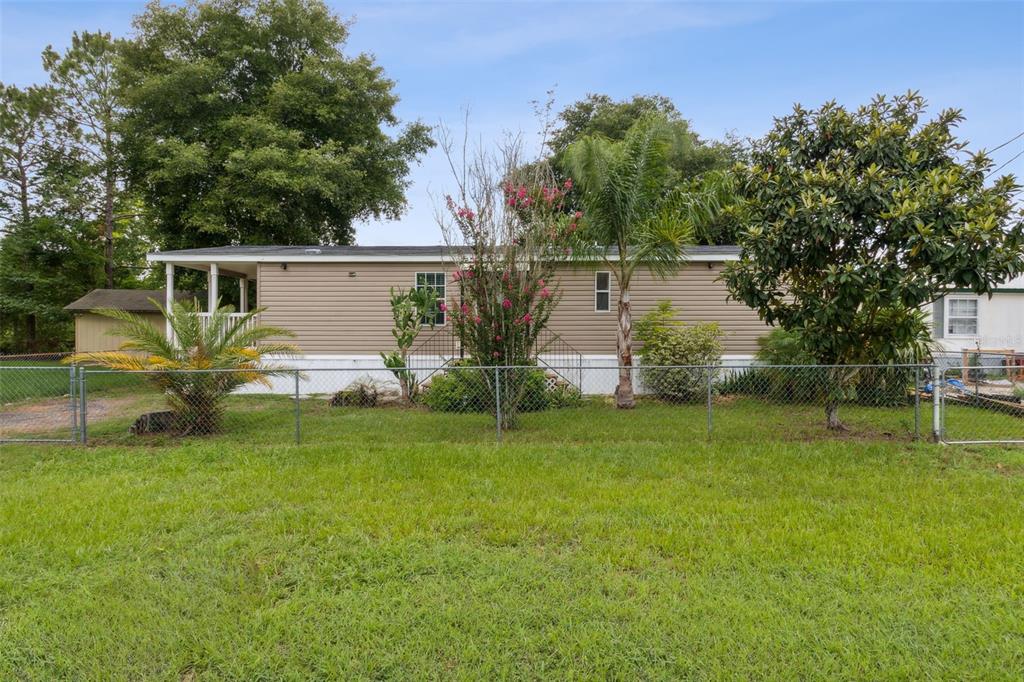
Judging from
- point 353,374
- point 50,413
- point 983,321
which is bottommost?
point 50,413

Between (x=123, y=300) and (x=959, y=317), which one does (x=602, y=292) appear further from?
(x=123, y=300)

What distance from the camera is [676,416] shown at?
8.05 m

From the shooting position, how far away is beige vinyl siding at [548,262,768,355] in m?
11.6

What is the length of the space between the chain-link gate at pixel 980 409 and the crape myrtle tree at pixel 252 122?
53.1ft

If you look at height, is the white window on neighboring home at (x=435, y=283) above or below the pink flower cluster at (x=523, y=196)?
below

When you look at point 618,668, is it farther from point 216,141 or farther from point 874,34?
point 216,141

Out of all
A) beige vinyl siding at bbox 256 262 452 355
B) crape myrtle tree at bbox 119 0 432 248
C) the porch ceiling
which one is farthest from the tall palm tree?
crape myrtle tree at bbox 119 0 432 248

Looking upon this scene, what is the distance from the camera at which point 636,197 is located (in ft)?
29.7

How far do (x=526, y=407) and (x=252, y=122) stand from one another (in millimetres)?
14234

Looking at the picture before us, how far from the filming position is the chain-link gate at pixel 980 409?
6.37 metres

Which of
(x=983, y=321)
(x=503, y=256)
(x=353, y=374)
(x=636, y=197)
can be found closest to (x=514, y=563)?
(x=503, y=256)

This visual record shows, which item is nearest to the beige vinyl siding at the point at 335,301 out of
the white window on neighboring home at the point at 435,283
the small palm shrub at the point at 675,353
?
the white window on neighboring home at the point at 435,283

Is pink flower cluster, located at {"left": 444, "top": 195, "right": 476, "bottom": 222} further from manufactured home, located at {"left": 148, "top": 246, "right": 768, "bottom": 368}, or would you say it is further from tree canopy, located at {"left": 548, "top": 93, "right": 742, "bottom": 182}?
tree canopy, located at {"left": 548, "top": 93, "right": 742, "bottom": 182}

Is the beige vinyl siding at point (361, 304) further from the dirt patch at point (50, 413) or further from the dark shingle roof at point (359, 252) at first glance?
the dirt patch at point (50, 413)
